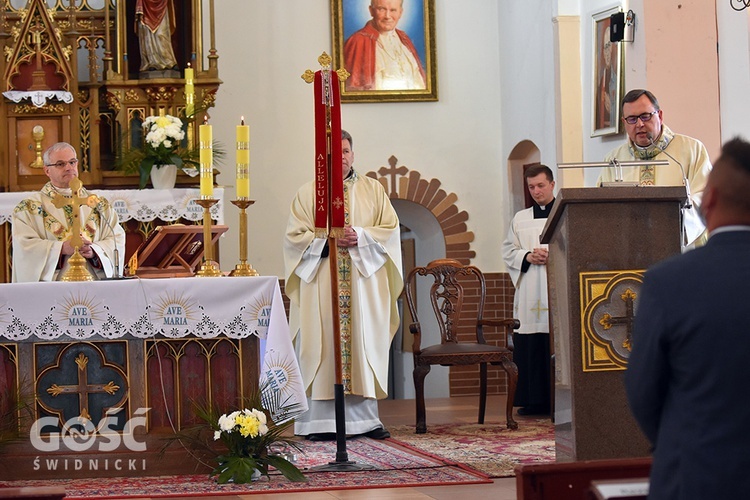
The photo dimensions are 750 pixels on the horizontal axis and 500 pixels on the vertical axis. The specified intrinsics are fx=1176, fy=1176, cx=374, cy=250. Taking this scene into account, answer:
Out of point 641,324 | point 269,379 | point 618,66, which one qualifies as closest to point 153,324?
point 269,379

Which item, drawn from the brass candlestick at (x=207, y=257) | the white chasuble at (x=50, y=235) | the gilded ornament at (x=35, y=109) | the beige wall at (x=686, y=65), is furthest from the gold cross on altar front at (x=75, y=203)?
the beige wall at (x=686, y=65)

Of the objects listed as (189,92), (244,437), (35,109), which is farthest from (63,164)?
(35,109)

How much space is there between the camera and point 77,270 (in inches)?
234

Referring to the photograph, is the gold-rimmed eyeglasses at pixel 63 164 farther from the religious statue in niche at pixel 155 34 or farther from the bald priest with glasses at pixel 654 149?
the religious statue in niche at pixel 155 34

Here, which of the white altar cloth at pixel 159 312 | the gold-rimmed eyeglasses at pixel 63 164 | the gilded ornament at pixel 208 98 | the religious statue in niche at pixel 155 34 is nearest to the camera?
the white altar cloth at pixel 159 312

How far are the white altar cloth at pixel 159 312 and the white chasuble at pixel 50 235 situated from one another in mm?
620

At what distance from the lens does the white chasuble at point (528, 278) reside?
28.3ft

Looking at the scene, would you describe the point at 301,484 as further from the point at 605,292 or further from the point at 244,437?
the point at 605,292

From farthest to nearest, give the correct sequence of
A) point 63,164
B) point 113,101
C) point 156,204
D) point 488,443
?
point 113,101, point 156,204, point 488,443, point 63,164

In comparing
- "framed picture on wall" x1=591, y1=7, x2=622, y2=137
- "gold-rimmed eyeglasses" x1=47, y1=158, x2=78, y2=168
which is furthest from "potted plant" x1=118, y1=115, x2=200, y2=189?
"framed picture on wall" x1=591, y1=7, x2=622, y2=137

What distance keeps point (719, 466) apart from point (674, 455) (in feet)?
0.31

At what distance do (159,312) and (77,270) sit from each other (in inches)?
20.1

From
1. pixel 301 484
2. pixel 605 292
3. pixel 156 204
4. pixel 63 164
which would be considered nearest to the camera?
pixel 605 292

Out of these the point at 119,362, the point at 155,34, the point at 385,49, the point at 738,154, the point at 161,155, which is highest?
the point at 385,49
